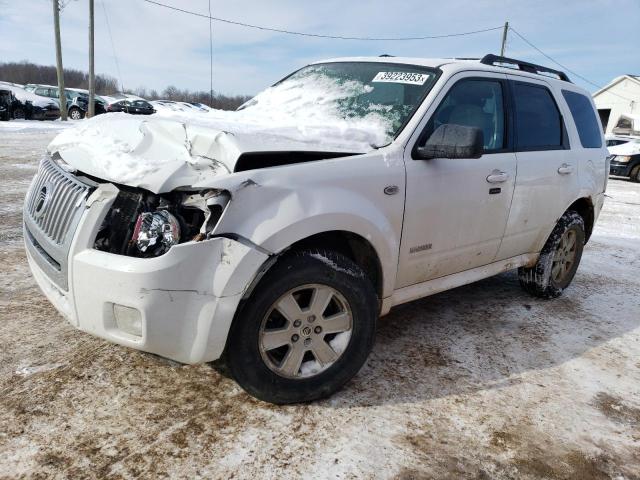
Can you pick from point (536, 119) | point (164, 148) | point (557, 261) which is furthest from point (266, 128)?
point (557, 261)

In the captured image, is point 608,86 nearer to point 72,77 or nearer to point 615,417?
point 615,417

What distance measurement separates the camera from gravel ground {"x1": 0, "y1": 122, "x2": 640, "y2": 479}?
2.17 m

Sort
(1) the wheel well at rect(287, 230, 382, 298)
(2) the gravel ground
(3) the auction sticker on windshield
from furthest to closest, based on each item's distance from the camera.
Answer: (3) the auction sticker on windshield → (1) the wheel well at rect(287, 230, 382, 298) → (2) the gravel ground

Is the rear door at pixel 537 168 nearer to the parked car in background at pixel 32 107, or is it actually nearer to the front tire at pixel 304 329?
the front tire at pixel 304 329

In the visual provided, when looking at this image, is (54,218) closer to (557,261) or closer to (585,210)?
(557,261)

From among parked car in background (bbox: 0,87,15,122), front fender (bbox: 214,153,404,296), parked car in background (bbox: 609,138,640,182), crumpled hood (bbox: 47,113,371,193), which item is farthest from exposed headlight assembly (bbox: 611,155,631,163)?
parked car in background (bbox: 0,87,15,122)

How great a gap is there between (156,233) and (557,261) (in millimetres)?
Result: 3586

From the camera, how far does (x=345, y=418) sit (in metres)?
2.51

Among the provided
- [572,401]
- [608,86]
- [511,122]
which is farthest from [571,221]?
[608,86]

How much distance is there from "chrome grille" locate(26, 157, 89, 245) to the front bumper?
15cm

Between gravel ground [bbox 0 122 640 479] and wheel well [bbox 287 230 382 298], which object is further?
wheel well [bbox 287 230 382 298]

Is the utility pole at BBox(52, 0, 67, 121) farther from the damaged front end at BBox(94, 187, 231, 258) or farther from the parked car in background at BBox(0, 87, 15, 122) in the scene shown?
the damaged front end at BBox(94, 187, 231, 258)

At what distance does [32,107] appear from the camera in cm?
2386

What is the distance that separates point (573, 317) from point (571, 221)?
82 cm
